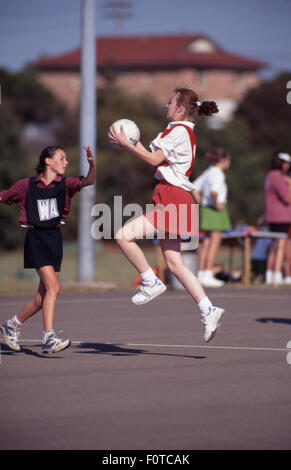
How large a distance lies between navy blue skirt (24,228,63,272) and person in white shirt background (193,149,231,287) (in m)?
7.58

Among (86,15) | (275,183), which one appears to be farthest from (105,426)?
(86,15)

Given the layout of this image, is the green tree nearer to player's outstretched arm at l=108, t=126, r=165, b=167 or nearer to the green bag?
the green bag

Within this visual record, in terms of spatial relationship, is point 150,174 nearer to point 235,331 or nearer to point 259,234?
point 259,234

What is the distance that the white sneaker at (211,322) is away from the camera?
8.19 meters

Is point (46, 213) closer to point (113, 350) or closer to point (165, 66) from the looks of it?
point (113, 350)

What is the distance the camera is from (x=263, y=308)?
42.2 feet

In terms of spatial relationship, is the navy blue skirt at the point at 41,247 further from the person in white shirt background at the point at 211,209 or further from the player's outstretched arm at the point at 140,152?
the person in white shirt background at the point at 211,209

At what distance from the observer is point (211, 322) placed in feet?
27.0

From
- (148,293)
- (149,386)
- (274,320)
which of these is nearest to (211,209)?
(274,320)

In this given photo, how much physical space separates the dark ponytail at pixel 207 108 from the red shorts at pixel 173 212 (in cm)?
73

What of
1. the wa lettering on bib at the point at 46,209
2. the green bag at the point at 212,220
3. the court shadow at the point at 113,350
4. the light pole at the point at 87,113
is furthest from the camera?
the light pole at the point at 87,113

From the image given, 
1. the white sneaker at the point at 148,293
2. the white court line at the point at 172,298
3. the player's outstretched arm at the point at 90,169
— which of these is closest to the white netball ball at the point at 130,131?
the player's outstretched arm at the point at 90,169

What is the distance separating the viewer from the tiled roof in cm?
11144

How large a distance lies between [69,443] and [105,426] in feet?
1.45
